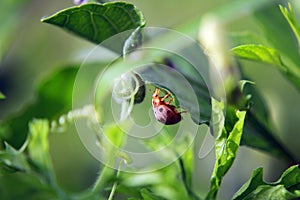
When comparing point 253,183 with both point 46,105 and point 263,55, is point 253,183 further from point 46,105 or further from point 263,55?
point 46,105

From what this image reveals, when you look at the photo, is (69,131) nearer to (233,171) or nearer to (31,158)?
(233,171)

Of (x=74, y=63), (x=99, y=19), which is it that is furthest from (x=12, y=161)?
(x=74, y=63)

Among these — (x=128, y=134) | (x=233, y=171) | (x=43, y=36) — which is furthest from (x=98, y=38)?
(x=43, y=36)

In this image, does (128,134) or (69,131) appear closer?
(128,134)

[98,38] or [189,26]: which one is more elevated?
[98,38]

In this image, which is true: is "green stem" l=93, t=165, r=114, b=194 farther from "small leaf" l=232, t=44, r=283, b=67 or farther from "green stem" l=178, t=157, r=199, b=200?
"small leaf" l=232, t=44, r=283, b=67

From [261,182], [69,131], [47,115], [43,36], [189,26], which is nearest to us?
[261,182]
